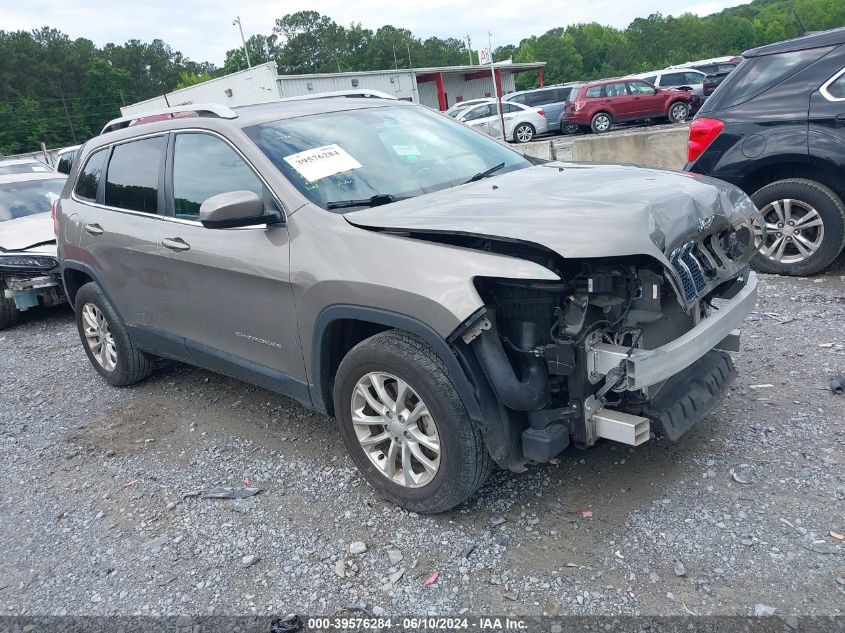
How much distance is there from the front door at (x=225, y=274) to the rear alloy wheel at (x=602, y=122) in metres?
19.2

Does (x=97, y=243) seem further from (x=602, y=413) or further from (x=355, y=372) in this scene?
(x=602, y=413)

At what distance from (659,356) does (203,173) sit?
2.68 m

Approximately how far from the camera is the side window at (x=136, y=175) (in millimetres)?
4296

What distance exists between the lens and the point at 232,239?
3648 mm

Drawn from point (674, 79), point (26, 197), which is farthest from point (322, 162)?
point (674, 79)

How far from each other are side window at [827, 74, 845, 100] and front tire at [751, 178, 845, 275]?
675mm

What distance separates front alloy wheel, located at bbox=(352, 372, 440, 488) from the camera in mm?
3072

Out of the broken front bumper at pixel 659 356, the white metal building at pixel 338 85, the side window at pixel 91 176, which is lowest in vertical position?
the broken front bumper at pixel 659 356

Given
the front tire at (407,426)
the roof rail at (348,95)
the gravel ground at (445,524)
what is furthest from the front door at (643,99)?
the front tire at (407,426)

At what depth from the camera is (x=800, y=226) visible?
18.9ft

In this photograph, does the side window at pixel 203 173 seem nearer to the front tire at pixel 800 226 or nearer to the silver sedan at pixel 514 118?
the front tire at pixel 800 226

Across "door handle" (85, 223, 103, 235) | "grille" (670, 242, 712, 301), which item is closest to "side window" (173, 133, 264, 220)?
"door handle" (85, 223, 103, 235)

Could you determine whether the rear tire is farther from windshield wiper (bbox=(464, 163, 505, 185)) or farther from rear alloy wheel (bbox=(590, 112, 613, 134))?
rear alloy wheel (bbox=(590, 112, 613, 134))

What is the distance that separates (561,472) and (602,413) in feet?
2.31
